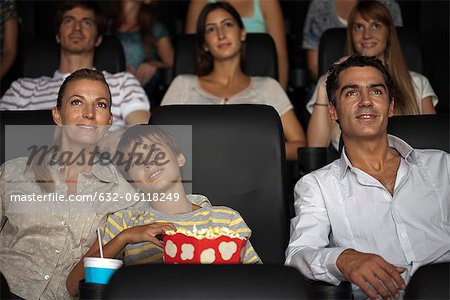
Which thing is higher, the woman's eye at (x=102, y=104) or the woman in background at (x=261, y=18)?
the woman in background at (x=261, y=18)

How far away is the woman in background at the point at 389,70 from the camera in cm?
353

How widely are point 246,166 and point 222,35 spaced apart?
1251 millimetres

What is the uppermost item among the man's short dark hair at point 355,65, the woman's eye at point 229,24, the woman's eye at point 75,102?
the woman's eye at point 229,24

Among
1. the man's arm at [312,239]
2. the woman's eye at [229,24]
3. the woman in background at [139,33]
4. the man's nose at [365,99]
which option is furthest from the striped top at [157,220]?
the woman in background at [139,33]

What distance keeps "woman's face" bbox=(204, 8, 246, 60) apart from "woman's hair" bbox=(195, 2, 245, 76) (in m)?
0.02

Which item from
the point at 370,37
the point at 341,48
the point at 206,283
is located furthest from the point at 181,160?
the point at 341,48

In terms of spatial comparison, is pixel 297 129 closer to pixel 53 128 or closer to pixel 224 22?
pixel 224 22

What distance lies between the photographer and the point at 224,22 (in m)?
3.93

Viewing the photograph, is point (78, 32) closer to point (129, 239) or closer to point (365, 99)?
point (365, 99)

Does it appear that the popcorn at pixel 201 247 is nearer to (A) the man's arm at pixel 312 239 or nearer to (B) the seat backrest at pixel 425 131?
(A) the man's arm at pixel 312 239

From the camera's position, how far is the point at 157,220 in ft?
8.50

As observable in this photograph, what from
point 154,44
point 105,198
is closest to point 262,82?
point 154,44

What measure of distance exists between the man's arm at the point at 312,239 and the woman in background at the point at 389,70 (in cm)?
85

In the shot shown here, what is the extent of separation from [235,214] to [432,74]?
93.3 inches
